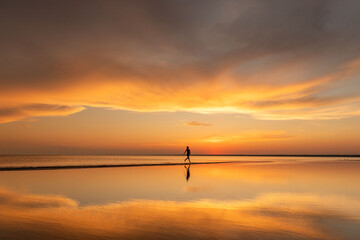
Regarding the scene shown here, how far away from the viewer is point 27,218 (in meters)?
10.2

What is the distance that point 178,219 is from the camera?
33.7 feet

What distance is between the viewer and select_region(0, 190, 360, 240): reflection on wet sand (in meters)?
8.51

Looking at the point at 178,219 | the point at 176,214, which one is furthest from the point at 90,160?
the point at 178,219

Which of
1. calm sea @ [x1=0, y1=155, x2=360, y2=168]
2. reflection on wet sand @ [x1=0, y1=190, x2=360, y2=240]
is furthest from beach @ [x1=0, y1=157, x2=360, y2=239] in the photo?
calm sea @ [x1=0, y1=155, x2=360, y2=168]

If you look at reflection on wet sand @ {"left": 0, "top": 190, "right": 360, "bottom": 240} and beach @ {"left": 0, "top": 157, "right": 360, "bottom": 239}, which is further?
beach @ {"left": 0, "top": 157, "right": 360, "bottom": 239}

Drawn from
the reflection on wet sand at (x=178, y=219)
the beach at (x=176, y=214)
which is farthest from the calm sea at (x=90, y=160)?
the reflection on wet sand at (x=178, y=219)

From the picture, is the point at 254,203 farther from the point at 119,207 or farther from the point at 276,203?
the point at 119,207

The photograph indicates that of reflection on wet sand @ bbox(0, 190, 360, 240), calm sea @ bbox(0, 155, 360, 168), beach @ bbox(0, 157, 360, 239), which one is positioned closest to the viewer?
reflection on wet sand @ bbox(0, 190, 360, 240)

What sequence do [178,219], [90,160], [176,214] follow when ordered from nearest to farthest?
[178,219] < [176,214] < [90,160]

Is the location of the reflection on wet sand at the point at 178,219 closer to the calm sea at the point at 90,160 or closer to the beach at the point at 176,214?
the beach at the point at 176,214

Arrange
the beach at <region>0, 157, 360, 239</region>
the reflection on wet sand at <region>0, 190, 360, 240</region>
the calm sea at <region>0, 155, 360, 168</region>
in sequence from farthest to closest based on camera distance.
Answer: the calm sea at <region>0, 155, 360, 168</region>, the beach at <region>0, 157, 360, 239</region>, the reflection on wet sand at <region>0, 190, 360, 240</region>

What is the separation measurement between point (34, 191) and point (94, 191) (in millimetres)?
3521

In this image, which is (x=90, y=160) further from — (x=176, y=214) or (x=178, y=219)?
(x=178, y=219)

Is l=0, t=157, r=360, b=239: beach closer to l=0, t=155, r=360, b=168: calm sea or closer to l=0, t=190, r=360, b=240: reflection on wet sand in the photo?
l=0, t=190, r=360, b=240: reflection on wet sand
